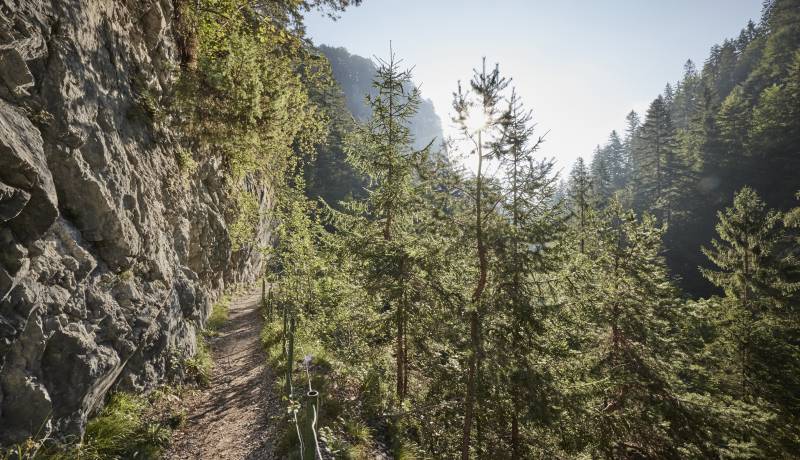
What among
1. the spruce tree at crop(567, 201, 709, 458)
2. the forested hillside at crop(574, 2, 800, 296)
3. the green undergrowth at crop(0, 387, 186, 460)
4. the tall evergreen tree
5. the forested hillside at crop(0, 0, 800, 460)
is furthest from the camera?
the tall evergreen tree

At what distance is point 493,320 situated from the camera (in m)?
7.39

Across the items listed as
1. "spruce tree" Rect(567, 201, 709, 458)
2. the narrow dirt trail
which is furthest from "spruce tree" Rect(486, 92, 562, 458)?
the narrow dirt trail

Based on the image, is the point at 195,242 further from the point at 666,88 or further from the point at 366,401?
the point at 666,88

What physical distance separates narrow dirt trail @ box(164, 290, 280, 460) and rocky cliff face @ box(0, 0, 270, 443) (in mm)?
1402

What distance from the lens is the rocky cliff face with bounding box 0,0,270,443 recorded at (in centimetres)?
496

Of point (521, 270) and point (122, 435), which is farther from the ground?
point (521, 270)

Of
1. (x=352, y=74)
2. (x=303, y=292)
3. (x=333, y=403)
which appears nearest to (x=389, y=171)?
(x=303, y=292)

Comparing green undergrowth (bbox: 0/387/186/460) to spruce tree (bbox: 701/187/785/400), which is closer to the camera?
green undergrowth (bbox: 0/387/186/460)

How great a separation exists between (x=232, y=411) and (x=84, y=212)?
Result: 559 centimetres

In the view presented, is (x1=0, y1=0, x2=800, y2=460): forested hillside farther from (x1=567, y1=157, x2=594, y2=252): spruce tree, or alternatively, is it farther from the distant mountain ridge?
the distant mountain ridge

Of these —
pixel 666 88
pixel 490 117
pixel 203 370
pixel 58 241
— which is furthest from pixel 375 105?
pixel 666 88

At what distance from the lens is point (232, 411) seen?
871cm

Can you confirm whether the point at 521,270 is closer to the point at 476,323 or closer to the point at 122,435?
the point at 476,323

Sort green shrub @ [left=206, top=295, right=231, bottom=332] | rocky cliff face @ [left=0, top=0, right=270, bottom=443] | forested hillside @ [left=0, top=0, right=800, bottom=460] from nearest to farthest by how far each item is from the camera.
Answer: rocky cliff face @ [left=0, top=0, right=270, bottom=443], forested hillside @ [left=0, top=0, right=800, bottom=460], green shrub @ [left=206, top=295, right=231, bottom=332]
